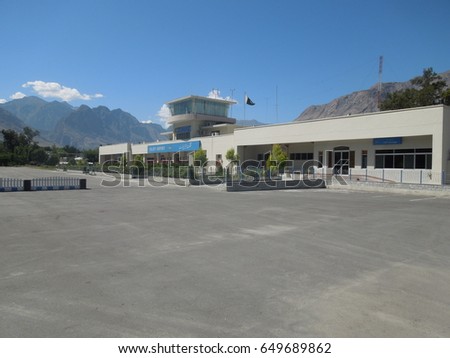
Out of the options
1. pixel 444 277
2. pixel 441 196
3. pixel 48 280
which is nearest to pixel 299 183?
pixel 441 196

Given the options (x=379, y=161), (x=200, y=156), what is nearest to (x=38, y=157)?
(x=200, y=156)

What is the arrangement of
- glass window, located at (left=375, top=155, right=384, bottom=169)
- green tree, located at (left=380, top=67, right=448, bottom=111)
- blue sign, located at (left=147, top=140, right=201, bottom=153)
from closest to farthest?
glass window, located at (left=375, top=155, right=384, bottom=169) → green tree, located at (left=380, top=67, right=448, bottom=111) → blue sign, located at (left=147, top=140, right=201, bottom=153)

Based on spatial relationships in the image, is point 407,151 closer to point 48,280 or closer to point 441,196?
point 441,196

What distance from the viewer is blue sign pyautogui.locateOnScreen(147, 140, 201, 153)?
52156 millimetres

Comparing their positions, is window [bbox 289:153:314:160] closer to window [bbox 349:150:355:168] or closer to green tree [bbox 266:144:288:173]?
green tree [bbox 266:144:288:173]

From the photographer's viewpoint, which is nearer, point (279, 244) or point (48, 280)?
point (48, 280)

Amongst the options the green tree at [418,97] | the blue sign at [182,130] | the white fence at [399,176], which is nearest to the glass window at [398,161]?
the white fence at [399,176]

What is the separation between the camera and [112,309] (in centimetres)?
483

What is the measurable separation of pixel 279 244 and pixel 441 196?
1864 cm

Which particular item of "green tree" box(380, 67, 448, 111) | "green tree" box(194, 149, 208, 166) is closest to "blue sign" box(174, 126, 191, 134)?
"green tree" box(194, 149, 208, 166)

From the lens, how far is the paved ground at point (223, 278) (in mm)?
4410

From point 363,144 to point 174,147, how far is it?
32020 mm

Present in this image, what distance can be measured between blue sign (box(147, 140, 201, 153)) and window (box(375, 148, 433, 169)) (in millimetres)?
26076

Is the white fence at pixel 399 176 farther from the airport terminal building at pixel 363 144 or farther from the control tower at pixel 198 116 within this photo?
the control tower at pixel 198 116
